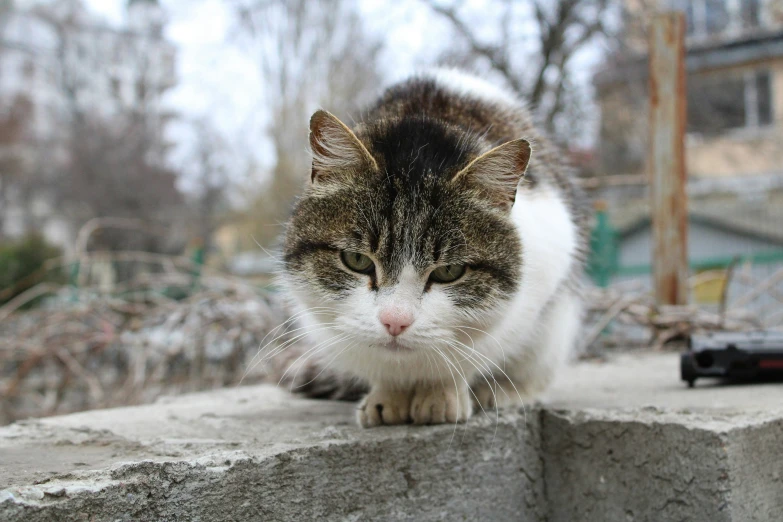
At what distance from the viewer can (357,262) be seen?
1722 mm

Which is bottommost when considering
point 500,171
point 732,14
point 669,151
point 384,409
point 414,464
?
point 414,464

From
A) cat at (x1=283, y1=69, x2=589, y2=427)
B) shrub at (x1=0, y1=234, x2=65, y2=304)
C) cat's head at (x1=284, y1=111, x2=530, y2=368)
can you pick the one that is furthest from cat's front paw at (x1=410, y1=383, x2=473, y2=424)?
shrub at (x1=0, y1=234, x2=65, y2=304)

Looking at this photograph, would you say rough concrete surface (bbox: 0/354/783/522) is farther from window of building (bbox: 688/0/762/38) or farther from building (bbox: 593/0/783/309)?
window of building (bbox: 688/0/762/38)

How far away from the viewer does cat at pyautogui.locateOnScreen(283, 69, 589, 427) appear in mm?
1640

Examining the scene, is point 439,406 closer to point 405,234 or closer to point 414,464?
point 414,464

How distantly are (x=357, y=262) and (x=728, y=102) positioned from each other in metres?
16.1

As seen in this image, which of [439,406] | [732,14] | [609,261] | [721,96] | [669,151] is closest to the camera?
[439,406]

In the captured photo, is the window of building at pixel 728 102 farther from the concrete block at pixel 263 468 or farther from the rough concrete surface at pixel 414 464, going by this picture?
the concrete block at pixel 263 468

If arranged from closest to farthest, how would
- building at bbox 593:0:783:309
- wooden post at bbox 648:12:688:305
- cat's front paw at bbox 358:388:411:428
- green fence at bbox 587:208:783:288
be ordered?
cat's front paw at bbox 358:388:411:428, wooden post at bbox 648:12:688:305, green fence at bbox 587:208:783:288, building at bbox 593:0:783:309

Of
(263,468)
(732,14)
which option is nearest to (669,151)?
(263,468)

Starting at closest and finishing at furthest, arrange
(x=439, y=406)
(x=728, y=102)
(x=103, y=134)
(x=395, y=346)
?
(x=395, y=346), (x=439, y=406), (x=728, y=102), (x=103, y=134)

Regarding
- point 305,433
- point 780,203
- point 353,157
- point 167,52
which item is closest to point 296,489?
point 305,433

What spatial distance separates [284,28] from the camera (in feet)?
54.0

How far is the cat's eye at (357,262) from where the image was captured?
1.70 meters
